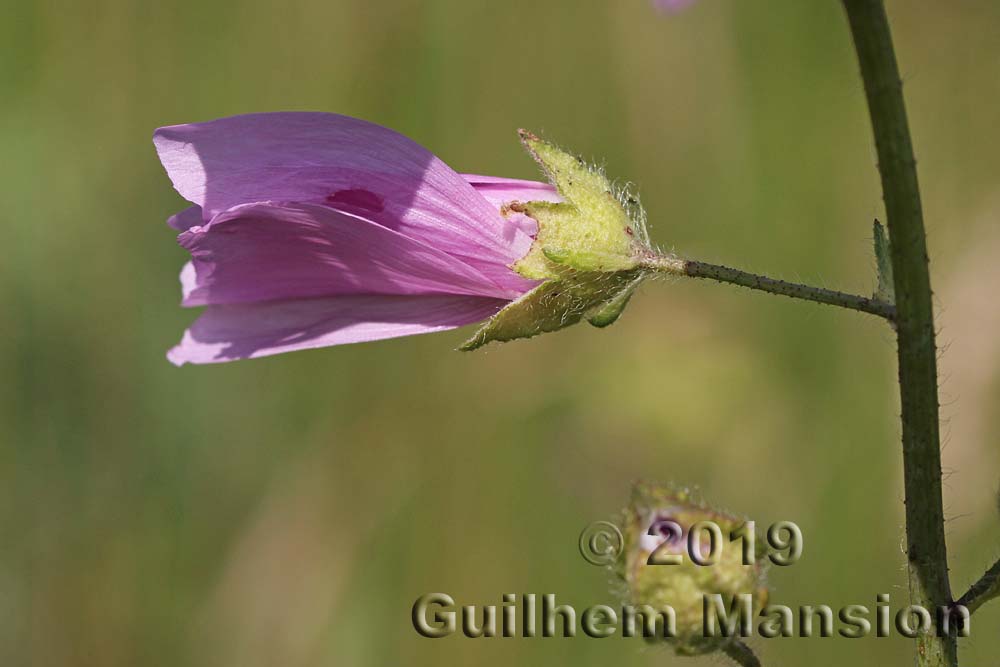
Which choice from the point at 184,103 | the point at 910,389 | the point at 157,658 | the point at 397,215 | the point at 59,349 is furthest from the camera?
the point at 184,103

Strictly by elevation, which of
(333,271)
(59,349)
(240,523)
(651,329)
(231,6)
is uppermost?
(231,6)

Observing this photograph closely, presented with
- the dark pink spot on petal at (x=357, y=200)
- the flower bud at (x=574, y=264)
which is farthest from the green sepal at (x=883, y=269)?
the dark pink spot on petal at (x=357, y=200)

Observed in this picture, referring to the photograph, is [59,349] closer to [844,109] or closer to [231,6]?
[231,6]

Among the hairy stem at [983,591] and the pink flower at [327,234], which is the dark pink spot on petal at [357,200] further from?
the hairy stem at [983,591]

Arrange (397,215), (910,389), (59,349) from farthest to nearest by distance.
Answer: (59,349) → (397,215) → (910,389)

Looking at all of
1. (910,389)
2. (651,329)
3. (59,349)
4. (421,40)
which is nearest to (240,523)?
(59,349)

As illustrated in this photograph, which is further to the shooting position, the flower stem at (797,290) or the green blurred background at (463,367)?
the green blurred background at (463,367)
